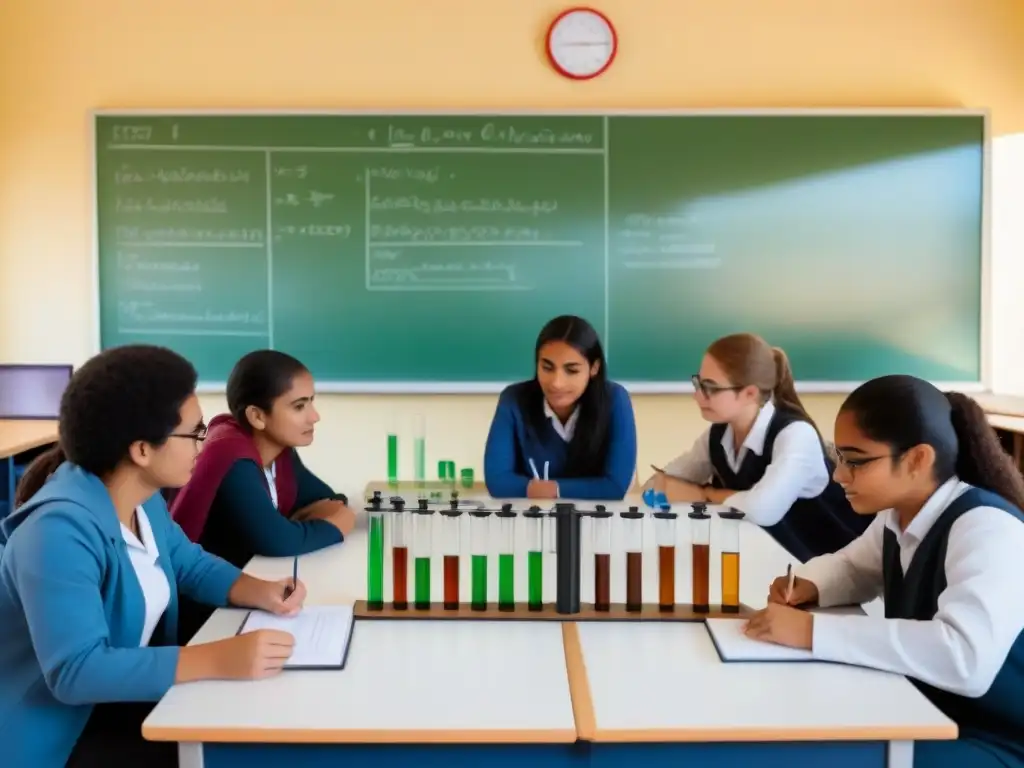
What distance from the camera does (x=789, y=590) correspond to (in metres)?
1.83

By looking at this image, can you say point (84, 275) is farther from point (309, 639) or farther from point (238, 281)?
point (309, 639)

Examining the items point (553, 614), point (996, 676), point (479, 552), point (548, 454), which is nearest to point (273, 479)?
point (548, 454)

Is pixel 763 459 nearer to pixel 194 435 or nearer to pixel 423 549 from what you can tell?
pixel 423 549

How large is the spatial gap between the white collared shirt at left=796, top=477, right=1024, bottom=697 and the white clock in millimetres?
3183

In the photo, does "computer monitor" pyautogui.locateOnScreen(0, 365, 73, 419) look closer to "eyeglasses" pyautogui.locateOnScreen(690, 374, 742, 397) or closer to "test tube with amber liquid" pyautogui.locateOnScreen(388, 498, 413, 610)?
"eyeglasses" pyautogui.locateOnScreen(690, 374, 742, 397)

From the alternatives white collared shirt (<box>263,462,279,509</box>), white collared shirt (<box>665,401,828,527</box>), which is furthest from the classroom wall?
white collared shirt (<box>263,462,279,509</box>)

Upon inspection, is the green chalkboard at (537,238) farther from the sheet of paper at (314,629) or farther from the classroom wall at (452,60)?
the sheet of paper at (314,629)

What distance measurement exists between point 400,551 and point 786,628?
2.20ft

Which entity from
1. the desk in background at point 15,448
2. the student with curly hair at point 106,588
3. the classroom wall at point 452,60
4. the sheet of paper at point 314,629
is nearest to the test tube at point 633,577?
the sheet of paper at point 314,629

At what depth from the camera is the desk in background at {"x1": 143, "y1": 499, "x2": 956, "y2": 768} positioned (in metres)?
1.31

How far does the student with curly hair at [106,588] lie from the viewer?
1.45m

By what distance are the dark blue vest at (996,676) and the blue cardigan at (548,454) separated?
1.23m

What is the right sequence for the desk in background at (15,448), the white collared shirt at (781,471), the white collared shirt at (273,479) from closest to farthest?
1. the white collared shirt at (273,479)
2. the white collared shirt at (781,471)
3. the desk in background at (15,448)

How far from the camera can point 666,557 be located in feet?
5.85
